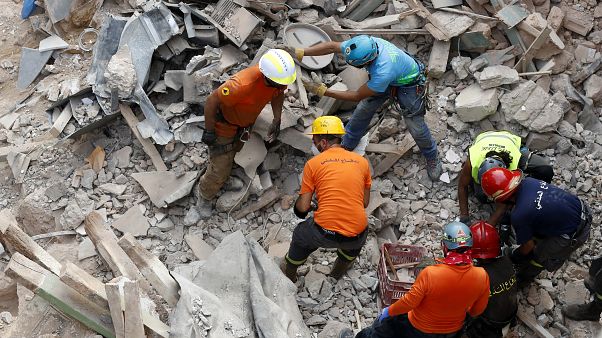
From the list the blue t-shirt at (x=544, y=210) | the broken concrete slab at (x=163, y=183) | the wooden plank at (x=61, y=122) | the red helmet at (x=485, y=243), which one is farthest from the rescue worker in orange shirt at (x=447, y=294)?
the wooden plank at (x=61, y=122)

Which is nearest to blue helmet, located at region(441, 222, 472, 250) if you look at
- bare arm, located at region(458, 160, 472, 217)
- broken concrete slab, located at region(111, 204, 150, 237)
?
bare arm, located at region(458, 160, 472, 217)

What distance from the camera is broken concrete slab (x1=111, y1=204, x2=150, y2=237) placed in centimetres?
686

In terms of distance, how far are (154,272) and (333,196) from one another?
1.70 meters

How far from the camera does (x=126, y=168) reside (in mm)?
7305

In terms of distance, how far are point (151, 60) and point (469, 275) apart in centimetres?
448

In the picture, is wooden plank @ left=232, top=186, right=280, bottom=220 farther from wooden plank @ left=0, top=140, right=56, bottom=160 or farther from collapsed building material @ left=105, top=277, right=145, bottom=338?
collapsed building material @ left=105, top=277, right=145, bottom=338

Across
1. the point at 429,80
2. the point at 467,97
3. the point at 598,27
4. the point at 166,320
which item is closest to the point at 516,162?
the point at 467,97

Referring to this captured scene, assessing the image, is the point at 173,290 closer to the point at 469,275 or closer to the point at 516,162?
the point at 469,275

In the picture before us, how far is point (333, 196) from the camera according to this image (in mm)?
5672

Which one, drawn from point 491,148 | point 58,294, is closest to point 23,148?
point 58,294

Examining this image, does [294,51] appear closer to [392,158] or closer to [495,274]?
[392,158]

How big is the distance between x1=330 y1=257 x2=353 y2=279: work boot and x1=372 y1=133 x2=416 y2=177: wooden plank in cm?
144

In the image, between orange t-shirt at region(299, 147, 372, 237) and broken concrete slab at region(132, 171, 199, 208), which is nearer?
orange t-shirt at region(299, 147, 372, 237)

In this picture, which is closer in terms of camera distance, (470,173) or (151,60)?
(470,173)
